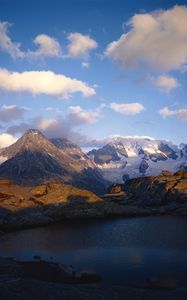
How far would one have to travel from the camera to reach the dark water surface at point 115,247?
54.7 m

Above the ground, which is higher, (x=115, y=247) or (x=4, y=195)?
(x=4, y=195)

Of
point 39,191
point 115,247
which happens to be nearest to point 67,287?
point 115,247

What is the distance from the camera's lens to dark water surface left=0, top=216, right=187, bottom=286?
54719 millimetres

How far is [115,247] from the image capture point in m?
74.6

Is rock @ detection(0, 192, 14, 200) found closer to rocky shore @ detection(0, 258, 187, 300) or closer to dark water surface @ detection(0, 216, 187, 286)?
dark water surface @ detection(0, 216, 187, 286)

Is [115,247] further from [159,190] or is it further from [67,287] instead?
[159,190]

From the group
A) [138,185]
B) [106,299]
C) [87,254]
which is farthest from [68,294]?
[138,185]

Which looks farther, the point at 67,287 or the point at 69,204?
the point at 69,204

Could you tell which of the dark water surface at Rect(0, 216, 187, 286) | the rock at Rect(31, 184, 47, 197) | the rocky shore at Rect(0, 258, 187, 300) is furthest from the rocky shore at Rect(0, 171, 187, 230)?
the rocky shore at Rect(0, 258, 187, 300)

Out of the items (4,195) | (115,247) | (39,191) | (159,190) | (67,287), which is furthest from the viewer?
(159,190)

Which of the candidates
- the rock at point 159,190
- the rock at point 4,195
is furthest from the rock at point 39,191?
the rock at point 159,190

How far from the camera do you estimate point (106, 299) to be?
39688 mm

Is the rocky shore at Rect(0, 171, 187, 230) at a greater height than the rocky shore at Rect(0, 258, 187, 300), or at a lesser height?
greater

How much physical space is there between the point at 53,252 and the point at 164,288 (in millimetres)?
30360
